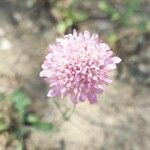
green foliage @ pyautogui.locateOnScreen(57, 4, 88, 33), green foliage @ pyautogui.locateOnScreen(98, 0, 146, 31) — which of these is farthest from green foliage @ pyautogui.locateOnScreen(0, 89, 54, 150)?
green foliage @ pyautogui.locateOnScreen(98, 0, 146, 31)

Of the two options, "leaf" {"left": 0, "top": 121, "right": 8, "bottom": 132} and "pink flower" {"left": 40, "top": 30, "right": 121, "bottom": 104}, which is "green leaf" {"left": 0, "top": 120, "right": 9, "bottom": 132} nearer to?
"leaf" {"left": 0, "top": 121, "right": 8, "bottom": 132}

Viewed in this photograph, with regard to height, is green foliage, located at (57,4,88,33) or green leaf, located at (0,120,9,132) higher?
green foliage, located at (57,4,88,33)

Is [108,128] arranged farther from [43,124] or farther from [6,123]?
[6,123]

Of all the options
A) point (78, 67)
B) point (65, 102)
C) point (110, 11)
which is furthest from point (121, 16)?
point (78, 67)

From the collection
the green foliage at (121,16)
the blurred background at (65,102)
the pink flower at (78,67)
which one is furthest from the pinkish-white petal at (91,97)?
the green foliage at (121,16)

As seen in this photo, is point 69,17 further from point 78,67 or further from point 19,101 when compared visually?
point 78,67

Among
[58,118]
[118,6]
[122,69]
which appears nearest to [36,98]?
[58,118]

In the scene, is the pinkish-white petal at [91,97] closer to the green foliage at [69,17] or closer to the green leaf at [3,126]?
the green leaf at [3,126]
